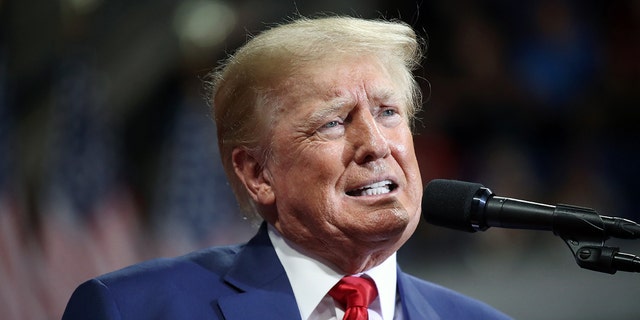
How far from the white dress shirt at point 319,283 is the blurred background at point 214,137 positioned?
3.84 ft

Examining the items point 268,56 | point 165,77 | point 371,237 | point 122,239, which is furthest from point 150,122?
point 371,237

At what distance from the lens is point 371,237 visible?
6.89 feet

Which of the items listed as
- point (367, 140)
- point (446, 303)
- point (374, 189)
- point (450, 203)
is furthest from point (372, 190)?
point (446, 303)

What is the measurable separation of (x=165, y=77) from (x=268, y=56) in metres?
1.53

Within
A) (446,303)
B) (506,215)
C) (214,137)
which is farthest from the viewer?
(214,137)

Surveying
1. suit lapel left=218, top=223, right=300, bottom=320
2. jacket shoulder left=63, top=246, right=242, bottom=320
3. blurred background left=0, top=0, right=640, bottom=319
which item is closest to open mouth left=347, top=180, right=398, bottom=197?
suit lapel left=218, top=223, right=300, bottom=320

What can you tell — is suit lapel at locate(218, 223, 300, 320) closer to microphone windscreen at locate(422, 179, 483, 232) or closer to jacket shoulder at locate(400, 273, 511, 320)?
jacket shoulder at locate(400, 273, 511, 320)

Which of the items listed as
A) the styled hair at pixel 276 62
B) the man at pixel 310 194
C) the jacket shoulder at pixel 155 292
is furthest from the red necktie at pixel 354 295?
the styled hair at pixel 276 62

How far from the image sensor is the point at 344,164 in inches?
83.8

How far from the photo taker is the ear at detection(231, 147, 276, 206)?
226 centimetres

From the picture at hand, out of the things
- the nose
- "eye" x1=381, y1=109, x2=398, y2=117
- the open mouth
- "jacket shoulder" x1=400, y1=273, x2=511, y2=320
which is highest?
"eye" x1=381, y1=109, x2=398, y2=117

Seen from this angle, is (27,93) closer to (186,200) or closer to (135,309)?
(186,200)

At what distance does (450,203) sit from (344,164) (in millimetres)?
385

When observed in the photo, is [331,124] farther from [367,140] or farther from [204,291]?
[204,291]
